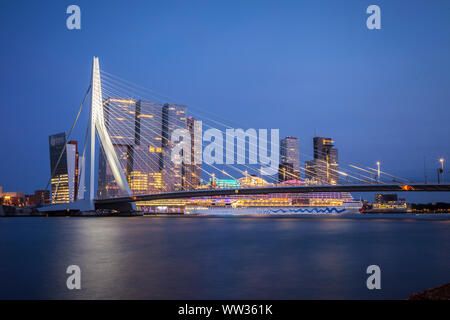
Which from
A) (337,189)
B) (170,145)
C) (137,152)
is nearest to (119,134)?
(137,152)

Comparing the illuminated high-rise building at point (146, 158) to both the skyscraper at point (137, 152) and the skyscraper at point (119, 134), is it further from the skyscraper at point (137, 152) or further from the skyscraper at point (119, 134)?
the skyscraper at point (119, 134)

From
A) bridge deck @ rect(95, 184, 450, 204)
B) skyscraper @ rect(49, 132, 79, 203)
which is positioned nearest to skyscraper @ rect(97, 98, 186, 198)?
skyscraper @ rect(49, 132, 79, 203)

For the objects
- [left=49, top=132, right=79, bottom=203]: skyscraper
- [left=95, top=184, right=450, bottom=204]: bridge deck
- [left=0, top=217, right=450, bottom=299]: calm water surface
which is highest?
[left=49, top=132, right=79, bottom=203]: skyscraper

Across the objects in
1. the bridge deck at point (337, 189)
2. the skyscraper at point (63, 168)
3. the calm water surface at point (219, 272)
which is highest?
the skyscraper at point (63, 168)

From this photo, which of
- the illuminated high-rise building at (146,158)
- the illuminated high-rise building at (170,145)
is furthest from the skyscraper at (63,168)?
the illuminated high-rise building at (170,145)

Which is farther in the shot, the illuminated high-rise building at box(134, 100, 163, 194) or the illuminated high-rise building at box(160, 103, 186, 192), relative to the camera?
the illuminated high-rise building at box(160, 103, 186, 192)

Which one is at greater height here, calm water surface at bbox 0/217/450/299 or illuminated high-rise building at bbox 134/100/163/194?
illuminated high-rise building at bbox 134/100/163/194

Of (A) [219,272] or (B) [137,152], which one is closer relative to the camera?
(A) [219,272]

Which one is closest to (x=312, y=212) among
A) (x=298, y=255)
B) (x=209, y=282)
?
(x=298, y=255)

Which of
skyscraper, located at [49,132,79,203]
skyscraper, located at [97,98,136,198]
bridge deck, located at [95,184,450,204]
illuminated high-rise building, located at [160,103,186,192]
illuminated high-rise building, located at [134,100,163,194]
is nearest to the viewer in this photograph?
bridge deck, located at [95,184,450,204]

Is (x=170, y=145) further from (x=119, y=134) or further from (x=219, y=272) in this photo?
(x=219, y=272)

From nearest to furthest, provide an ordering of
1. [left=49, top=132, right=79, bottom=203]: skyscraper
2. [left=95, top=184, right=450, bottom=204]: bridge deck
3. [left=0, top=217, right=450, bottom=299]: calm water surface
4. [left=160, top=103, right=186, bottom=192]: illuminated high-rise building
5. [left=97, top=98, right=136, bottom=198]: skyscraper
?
[left=0, top=217, right=450, bottom=299]: calm water surface < [left=95, top=184, right=450, bottom=204]: bridge deck < [left=97, top=98, right=136, bottom=198]: skyscraper < [left=49, top=132, right=79, bottom=203]: skyscraper < [left=160, top=103, right=186, bottom=192]: illuminated high-rise building

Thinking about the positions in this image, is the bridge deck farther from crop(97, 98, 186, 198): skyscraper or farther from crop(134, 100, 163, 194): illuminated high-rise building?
crop(134, 100, 163, 194): illuminated high-rise building
